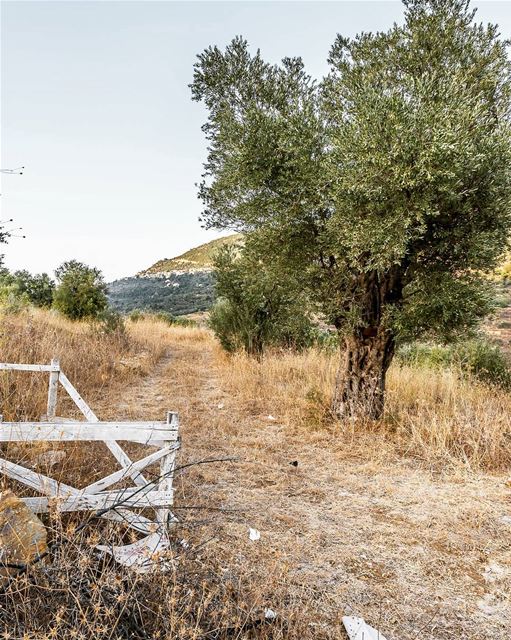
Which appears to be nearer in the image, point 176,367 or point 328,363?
point 328,363

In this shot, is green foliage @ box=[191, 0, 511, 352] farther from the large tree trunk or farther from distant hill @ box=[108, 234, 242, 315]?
distant hill @ box=[108, 234, 242, 315]

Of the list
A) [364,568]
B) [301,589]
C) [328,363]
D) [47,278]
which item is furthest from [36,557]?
[47,278]

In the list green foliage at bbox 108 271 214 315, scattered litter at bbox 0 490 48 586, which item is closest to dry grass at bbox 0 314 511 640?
scattered litter at bbox 0 490 48 586

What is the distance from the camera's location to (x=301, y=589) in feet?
9.00

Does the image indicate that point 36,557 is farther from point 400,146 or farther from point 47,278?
point 47,278

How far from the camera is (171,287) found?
5275cm

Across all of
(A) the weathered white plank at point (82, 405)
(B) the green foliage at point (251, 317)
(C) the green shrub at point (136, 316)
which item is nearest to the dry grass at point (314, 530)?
(A) the weathered white plank at point (82, 405)

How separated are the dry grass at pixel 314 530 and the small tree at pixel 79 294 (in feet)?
34.0

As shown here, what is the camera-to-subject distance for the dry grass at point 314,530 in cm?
208

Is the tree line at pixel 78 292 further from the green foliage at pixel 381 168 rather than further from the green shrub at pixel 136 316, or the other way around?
the green foliage at pixel 381 168

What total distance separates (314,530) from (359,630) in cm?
125

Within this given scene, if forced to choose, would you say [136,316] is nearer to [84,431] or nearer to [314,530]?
[314,530]

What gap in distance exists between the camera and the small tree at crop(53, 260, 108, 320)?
17.7m

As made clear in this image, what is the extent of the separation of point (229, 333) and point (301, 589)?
1091 centimetres
